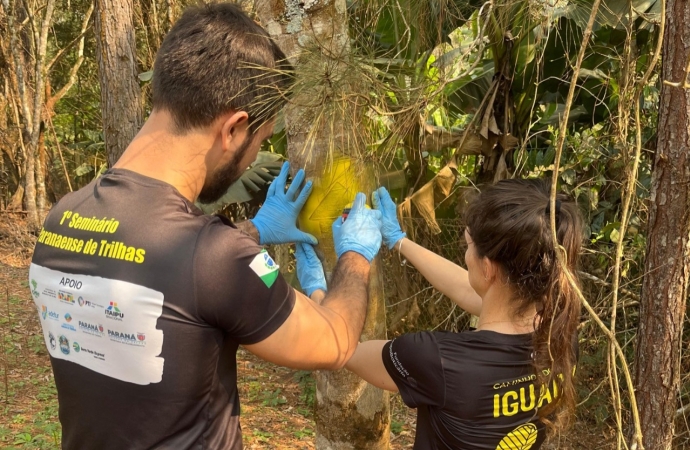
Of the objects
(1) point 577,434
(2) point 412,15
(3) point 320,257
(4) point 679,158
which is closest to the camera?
(4) point 679,158

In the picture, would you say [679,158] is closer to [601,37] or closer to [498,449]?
[498,449]

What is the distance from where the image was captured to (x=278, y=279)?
53.1 inches

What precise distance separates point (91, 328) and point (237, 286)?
371 mm

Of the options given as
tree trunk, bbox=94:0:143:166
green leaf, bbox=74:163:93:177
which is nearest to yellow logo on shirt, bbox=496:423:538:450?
tree trunk, bbox=94:0:143:166

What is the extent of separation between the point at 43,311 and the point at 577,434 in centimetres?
324

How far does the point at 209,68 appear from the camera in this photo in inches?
56.2

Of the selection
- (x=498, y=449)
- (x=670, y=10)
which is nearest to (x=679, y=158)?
(x=670, y=10)

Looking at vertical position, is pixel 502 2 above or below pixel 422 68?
above

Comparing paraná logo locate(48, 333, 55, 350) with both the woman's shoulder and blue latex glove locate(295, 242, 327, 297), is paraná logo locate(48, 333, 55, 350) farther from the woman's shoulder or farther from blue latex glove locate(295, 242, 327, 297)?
the woman's shoulder

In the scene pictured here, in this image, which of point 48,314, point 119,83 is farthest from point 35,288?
point 119,83

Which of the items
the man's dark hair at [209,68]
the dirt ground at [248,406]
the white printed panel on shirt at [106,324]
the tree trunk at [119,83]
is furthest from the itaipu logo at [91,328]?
the tree trunk at [119,83]

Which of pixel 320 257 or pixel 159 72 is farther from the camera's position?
pixel 320 257

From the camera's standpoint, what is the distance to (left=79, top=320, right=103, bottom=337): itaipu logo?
1.33m

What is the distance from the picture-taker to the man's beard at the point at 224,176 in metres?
1.52
